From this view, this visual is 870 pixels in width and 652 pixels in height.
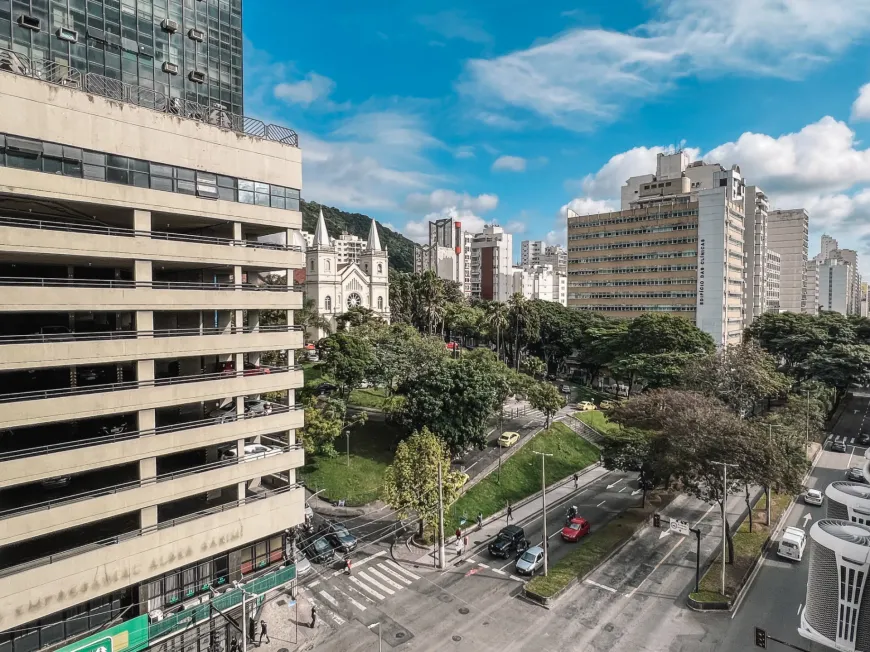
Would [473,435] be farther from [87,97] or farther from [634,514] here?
[87,97]

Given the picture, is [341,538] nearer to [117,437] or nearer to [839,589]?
[117,437]

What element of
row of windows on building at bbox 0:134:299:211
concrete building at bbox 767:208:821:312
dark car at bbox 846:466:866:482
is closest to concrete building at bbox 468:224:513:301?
concrete building at bbox 767:208:821:312

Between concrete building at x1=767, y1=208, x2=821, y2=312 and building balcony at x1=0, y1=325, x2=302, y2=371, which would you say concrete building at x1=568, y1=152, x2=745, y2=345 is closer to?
concrete building at x1=767, y1=208, x2=821, y2=312

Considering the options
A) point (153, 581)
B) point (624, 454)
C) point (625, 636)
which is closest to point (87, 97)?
point (153, 581)

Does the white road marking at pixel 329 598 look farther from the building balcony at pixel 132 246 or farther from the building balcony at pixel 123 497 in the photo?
the building balcony at pixel 132 246

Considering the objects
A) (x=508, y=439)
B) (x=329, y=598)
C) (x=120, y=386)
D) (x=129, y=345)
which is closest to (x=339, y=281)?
(x=508, y=439)

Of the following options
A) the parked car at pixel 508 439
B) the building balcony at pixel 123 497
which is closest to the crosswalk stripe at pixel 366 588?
the building balcony at pixel 123 497

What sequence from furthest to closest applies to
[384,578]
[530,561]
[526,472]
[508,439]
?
[508,439]
[526,472]
[530,561]
[384,578]
